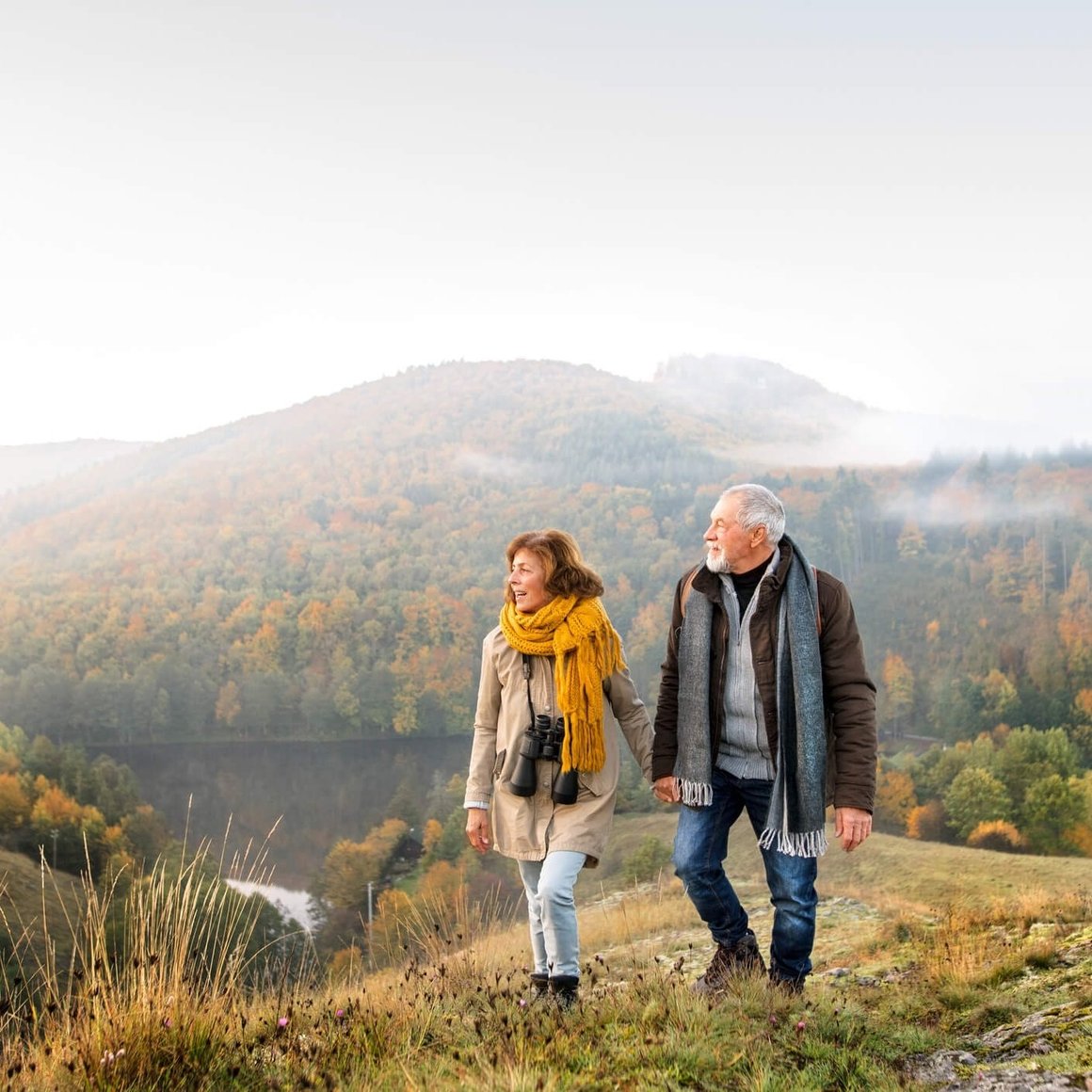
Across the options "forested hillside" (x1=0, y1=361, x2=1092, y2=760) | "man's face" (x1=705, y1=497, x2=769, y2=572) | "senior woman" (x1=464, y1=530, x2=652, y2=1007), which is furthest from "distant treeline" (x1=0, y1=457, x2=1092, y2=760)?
"man's face" (x1=705, y1=497, x2=769, y2=572)

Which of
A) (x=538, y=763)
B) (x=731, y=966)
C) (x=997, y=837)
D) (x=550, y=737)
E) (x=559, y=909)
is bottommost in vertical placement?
(x=997, y=837)

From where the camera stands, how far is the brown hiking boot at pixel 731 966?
12.0 feet

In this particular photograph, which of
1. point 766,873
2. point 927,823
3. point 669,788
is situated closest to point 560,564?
point 669,788

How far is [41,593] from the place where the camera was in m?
98.1

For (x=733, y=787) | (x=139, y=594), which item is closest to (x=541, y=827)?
(x=733, y=787)

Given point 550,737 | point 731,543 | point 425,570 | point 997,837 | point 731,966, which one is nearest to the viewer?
point 731,543

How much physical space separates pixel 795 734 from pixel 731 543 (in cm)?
75

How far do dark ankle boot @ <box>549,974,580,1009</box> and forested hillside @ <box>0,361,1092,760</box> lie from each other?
65495 millimetres

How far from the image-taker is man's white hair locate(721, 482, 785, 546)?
11.5 feet

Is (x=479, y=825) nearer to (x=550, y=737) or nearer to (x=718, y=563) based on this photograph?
(x=550, y=737)

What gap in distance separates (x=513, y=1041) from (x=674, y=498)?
120216 mm

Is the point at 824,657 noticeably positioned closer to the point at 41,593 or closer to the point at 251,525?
the point at 41,593

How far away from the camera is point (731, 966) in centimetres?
376

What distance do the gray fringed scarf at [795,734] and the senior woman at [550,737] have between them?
1.05 feet
